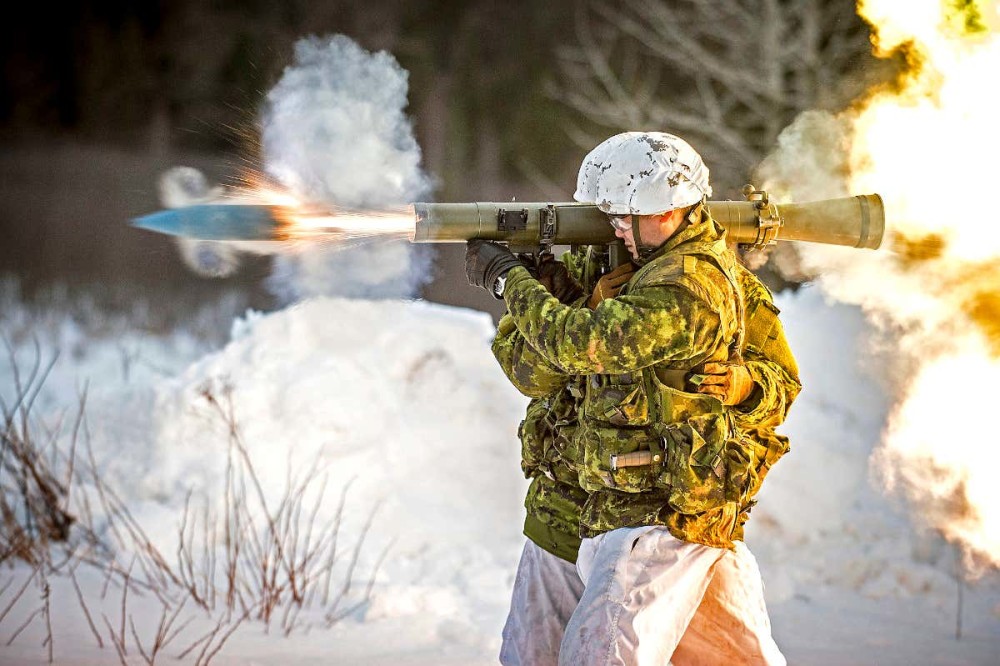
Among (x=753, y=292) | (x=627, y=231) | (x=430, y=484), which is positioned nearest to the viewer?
(x=627, y=231)

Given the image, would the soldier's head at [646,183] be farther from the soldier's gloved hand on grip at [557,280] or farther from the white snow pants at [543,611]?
the white snow pants at [543,611]

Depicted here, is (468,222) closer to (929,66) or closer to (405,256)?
(405,256)

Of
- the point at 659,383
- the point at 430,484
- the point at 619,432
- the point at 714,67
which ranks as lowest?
the point at 430,484

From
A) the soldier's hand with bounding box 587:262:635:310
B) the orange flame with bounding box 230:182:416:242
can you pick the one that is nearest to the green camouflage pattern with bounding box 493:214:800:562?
the soldier's hand with bounding box 587:262:635:310

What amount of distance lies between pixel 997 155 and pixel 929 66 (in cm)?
52

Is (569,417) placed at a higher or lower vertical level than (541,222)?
lower

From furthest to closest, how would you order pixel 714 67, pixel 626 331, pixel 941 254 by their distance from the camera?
1. pixel 714 67
2. pixel 941 254
3. pixel 626 331

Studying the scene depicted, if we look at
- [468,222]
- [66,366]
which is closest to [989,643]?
[468,222]

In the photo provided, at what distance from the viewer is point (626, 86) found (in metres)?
7.97

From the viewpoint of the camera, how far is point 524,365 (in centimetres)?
292

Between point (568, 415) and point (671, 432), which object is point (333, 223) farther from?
point (671, 432)

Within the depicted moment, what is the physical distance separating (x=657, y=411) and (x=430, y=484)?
312cm

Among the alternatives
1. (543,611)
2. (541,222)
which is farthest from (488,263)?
(543,611)

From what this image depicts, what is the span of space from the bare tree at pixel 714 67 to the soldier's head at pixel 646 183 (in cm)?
453
